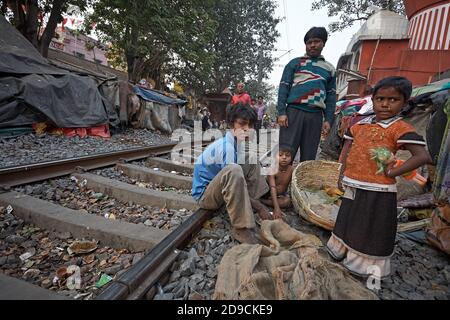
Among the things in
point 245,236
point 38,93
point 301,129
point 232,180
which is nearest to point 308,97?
point 301,129

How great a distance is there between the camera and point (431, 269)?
2119mm

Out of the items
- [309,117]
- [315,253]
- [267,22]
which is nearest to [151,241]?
[315,253]

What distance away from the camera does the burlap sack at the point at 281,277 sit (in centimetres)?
145

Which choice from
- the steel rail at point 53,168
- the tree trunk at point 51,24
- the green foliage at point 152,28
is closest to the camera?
the steel rail at point 53,168

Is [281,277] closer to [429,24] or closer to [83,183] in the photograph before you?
[83,183]

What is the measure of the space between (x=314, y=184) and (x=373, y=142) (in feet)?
5.85

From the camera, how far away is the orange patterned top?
1.70 m

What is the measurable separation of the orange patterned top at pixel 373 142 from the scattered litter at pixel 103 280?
1.83m

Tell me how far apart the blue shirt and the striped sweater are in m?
1.16

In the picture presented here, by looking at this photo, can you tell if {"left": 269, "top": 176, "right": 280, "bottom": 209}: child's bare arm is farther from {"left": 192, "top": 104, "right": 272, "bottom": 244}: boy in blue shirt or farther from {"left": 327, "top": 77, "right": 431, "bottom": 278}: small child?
{"left": 327, "top": 77, "right": 431, "bottom": 278}: small child

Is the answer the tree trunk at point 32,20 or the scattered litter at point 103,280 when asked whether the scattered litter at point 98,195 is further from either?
the tree trunk at point 32,20

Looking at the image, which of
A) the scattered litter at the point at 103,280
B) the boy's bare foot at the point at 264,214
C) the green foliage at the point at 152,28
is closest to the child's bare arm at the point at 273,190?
the boy's bare foot at the point at 264,214

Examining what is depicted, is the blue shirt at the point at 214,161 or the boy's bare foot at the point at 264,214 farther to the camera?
the boy's bare foot at the point at 264,214
